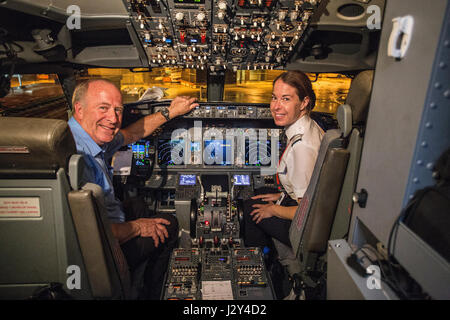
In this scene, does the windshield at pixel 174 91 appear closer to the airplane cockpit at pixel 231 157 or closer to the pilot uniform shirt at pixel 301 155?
the airplane cockpit at pixel 231 157

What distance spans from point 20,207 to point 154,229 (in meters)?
0.93

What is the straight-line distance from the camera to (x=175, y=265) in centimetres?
163

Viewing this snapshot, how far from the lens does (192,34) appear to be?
203cm

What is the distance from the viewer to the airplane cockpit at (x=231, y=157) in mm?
776

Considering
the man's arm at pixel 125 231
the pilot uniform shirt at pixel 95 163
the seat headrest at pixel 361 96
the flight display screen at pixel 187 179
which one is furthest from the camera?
the flight display screen at pixel 187 179

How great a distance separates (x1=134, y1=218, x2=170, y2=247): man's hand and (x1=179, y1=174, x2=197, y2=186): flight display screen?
55 centimetres

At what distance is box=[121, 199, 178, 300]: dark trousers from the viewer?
1.66 meters

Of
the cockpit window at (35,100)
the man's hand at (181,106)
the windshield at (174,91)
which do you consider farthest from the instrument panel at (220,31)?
the cockpit window at (35,100)

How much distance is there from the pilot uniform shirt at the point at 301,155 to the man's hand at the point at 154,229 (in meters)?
0.97

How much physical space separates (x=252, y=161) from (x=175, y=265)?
4.30 ft

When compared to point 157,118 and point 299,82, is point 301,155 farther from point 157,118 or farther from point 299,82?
point 157,118

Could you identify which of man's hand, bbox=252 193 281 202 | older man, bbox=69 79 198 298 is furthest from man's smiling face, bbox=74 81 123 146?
man's hand, bbox=252 193 281 202
